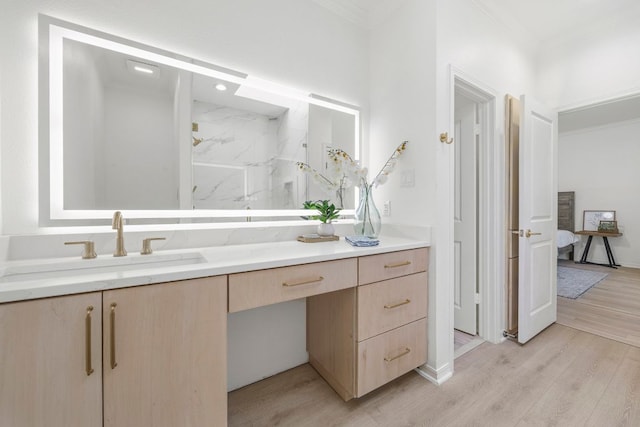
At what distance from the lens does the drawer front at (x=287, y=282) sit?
1.04 meters

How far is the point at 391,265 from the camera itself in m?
1.46

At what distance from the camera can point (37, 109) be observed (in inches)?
43.7

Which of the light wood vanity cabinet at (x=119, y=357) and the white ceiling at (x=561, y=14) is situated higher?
the white ceiling at (x=561, y=14)

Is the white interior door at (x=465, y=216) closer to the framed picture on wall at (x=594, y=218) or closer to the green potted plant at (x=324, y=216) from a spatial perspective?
the green potted plant at (x=324, y=216)

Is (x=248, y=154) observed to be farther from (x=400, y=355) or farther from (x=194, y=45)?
(x=400, y=355)

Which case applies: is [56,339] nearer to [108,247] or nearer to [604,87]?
[108,247]

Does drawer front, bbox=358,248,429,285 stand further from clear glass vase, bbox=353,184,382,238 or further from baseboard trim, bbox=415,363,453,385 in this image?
baseboard trim, bbox=415,363,453,385

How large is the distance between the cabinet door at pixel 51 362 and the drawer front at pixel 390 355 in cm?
112

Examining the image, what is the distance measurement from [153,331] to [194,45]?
4.81 feet

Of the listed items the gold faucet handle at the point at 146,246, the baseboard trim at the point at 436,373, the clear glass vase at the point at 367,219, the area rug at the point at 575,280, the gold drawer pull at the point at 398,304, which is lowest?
the baseboard trim at the point at 436,373

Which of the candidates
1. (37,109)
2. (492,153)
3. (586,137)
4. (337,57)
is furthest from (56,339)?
(586,137)

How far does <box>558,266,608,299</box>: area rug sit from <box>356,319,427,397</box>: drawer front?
2797 millimetres

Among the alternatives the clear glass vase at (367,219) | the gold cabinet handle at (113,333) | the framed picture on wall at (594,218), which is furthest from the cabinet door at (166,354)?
the framed picture on wall at (594,218)

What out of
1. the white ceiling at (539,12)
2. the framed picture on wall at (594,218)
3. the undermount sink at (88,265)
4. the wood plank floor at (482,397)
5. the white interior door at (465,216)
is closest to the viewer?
the undermount sink at (88,265)
